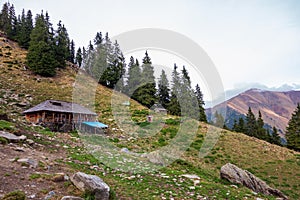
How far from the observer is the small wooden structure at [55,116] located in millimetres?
27648

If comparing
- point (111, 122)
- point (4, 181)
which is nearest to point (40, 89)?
point (111, 122)

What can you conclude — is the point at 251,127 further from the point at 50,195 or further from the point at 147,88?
the point at 50,195

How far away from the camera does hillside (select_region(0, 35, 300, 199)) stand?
9.84 m

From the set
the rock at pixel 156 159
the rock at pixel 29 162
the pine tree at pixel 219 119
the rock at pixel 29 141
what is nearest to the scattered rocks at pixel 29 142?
the rock at pixel 29 141

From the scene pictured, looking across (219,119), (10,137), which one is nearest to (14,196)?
(10,137)

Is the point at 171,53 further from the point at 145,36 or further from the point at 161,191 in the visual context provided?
the point at 161,191

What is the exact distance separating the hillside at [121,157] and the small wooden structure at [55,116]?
5.43 ft

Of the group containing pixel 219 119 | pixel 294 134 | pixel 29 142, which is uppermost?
pixel 29 142

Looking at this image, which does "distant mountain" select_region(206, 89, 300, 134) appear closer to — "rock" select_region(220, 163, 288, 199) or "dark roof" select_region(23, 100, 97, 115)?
"dark roof" select_region(23, 100, 97, 115)

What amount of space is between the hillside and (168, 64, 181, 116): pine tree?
870cm

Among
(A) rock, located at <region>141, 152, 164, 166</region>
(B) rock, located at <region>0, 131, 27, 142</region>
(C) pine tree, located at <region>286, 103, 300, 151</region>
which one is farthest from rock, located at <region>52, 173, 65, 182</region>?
(C) pine tree, located at <region>286, 103, 300, 151</region>

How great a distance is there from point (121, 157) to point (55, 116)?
640 inches

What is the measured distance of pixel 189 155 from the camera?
2362 cm

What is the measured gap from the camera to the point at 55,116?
28.8 meters
